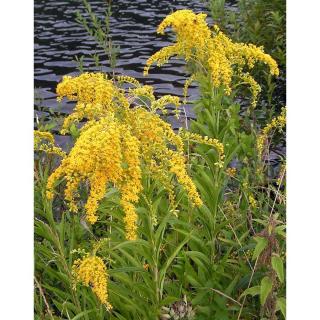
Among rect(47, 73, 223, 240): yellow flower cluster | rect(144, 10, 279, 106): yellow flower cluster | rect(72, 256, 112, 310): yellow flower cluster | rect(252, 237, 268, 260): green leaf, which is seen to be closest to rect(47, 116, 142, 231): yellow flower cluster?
rect(47, 73, 223, 240): yellow flower cluster

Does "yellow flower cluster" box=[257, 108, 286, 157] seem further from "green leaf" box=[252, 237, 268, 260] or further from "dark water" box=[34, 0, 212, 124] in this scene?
"dark water" box=[34, 0, 212, 124]

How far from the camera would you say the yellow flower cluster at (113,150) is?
1.67m

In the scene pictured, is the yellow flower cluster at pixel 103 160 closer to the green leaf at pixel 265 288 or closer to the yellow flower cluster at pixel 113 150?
the yellow flower cluster at pixel 113 150

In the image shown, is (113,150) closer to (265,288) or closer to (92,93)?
(92,93)

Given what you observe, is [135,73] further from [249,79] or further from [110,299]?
[110,299]

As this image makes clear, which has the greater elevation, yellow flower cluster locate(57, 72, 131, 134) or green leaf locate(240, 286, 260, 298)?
yellow flower cluster locate(57, 72, 131, 134)

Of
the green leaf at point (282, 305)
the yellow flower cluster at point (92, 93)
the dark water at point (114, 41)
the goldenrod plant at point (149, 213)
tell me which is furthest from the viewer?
the dark water at point (114, 41)

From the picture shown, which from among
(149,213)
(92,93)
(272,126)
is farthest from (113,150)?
(272,126)

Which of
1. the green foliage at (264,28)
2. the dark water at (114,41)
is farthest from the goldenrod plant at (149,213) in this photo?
the green foliage at (264,28)

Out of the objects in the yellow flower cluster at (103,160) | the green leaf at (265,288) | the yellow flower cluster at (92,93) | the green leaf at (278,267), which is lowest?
the green leaf at (265,288)

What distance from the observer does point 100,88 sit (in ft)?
6.21

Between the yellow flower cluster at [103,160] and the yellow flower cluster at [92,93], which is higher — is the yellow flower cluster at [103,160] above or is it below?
below

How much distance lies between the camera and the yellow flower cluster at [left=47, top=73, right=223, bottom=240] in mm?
1668
